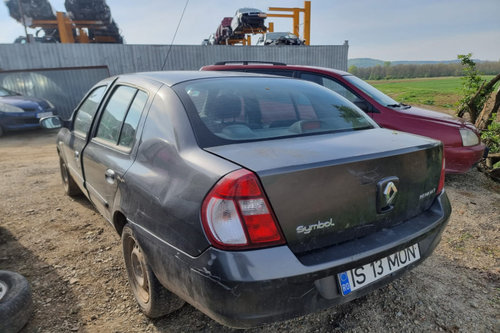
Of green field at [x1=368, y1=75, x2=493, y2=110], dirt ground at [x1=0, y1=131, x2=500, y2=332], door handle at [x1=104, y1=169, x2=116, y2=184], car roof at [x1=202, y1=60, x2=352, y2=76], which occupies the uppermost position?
car roof at [x1=202, y1=60, x2=352, y2=76]

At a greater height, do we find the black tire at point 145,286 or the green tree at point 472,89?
the green tree at point 472,89

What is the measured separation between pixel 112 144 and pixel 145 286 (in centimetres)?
100

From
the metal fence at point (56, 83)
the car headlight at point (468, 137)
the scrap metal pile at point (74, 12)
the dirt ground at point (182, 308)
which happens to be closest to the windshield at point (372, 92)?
the car headlight at point (468, 137)

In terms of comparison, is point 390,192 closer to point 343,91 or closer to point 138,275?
point 138,275

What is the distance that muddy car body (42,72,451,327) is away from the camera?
1.29 meters

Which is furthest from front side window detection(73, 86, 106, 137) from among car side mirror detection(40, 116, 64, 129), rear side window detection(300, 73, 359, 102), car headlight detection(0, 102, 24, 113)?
car headlight detection(0, 102, 24, 113)

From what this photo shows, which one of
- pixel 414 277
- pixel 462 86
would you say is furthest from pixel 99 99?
pixel 462 86

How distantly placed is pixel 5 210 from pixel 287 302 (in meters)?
3.83

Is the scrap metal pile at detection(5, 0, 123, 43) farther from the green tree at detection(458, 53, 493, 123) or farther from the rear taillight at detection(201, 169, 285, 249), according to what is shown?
the rear taillight at detection(201, 169, 285, 249)

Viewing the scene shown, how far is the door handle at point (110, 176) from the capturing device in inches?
81.0

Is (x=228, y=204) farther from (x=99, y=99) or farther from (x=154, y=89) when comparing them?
(x=99, y=99)

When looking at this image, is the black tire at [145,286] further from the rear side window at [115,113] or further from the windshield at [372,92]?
the windshield at [372,92]

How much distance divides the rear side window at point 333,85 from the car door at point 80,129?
10.3 ft

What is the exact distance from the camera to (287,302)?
1.31m
